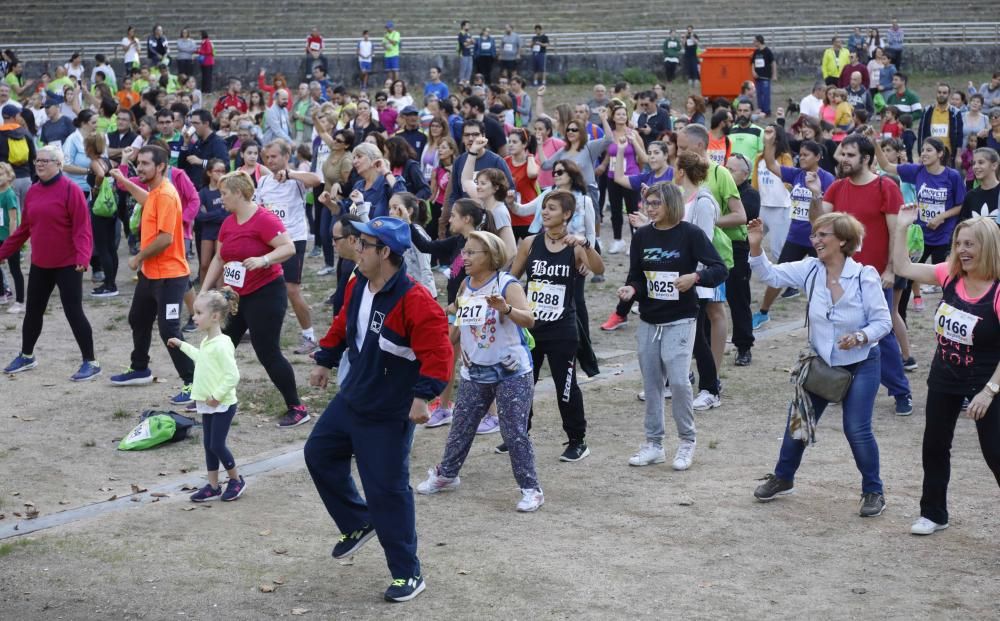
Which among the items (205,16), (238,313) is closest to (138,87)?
(205,16)

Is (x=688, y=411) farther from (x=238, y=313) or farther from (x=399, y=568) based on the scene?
(x=238, y=313)

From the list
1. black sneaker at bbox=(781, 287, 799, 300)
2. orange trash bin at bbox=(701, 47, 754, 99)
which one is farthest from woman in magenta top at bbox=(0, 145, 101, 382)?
orange trash bin at bbox=(701, 47, 754, 99)

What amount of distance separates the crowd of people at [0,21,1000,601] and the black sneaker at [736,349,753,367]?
2cm

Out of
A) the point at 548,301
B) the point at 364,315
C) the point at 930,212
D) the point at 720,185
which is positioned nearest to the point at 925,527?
the point at 548,301

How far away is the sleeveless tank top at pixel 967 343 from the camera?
20.6ft

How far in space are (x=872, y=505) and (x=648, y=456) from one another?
1560mm

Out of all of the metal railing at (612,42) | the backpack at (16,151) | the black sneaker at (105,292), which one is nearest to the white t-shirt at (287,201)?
the black sneaker at (105,292)

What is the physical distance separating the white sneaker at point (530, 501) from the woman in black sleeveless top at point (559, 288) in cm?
87

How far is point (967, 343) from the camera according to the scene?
20.8ft

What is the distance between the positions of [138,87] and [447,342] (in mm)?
22768

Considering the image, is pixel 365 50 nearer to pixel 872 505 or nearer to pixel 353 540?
pixel 872 505

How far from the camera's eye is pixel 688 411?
25.9ft

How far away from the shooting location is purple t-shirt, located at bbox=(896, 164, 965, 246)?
11.3m

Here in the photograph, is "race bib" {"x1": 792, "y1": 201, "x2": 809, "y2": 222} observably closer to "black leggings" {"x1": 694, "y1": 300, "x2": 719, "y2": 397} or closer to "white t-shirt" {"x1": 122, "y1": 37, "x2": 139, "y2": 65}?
"black leggings" {"x1": 694, "y1": 300, "x2": 719, "y2": 397}
